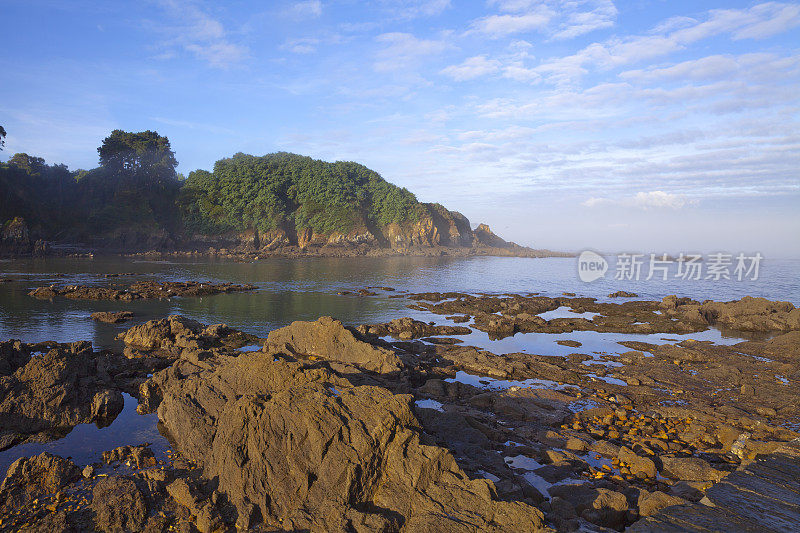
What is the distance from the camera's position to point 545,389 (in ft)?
55.1

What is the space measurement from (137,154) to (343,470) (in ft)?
370

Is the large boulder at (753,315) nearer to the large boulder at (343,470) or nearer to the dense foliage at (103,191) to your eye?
the large boulder at (343,470)

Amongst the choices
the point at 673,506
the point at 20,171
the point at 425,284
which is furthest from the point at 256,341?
the point at 20,171

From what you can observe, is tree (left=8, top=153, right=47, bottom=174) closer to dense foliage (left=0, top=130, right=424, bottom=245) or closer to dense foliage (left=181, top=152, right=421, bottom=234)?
dense foliage (left=0, top=130, right=424, bottom=245)

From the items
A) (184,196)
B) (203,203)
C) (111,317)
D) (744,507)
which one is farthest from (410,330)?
(184,196)

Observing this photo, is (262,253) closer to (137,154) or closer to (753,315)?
(137,154)

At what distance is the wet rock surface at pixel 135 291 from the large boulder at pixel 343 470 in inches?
1361

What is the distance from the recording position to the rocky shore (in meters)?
7.96

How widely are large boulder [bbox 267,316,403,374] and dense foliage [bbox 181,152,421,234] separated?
3426 inches

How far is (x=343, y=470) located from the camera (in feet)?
26.6

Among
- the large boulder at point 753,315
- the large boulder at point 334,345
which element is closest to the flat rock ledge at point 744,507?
the large boulder at point 334,345

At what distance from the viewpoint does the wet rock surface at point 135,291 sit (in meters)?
37.4

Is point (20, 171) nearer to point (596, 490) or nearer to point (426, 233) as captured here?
point (426, 233)

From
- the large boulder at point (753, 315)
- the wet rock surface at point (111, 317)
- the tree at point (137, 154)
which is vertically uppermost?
the tree at point (137, 154)
